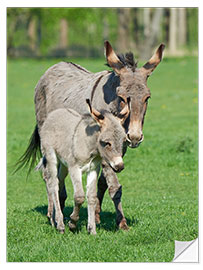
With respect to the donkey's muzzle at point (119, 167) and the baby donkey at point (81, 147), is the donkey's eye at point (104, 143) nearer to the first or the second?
the baby donkey at point (81, 147)

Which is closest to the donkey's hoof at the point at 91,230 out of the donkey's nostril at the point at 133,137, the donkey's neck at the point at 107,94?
the donkey's nostril at the point at 133,137

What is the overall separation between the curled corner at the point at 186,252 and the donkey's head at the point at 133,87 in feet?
3.95

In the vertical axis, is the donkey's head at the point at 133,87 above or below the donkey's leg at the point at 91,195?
above

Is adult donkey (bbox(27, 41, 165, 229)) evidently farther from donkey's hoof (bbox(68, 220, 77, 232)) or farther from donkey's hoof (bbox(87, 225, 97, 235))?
donkey's hoof (bbox(68, 220, 77, 232))

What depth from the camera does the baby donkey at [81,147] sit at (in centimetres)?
581

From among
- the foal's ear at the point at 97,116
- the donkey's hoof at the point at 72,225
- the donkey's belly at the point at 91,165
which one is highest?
the foal's ear at the point at 97,116

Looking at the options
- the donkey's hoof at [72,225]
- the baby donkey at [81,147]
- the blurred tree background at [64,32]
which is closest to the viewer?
the baby donkey at [81,147]

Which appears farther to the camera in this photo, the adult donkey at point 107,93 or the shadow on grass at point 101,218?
the shadow on grass at point 101,218

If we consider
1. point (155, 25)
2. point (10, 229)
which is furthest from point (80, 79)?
point (155, 25)

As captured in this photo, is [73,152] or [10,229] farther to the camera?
[10,229]

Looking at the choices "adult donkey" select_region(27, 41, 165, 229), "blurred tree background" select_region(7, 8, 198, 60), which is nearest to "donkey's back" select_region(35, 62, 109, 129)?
"adult donkey" select_region(27, 41, 165, 229)

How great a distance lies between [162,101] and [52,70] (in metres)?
12.6
